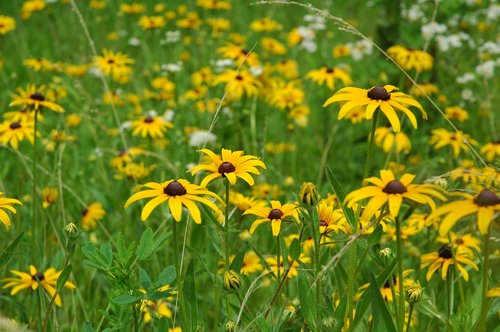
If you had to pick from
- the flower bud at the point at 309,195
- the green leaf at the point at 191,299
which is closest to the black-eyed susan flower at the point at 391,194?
the flower bud at the point at 309,195

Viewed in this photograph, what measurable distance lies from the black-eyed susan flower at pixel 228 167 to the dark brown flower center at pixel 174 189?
0.06m

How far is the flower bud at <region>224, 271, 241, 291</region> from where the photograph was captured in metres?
1.56

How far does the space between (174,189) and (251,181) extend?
0.18 m

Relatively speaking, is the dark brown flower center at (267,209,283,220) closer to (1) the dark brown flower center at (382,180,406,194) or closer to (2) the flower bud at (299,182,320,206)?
(2) the flower bud at (299,182,320,206)

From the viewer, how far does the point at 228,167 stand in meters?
1.58

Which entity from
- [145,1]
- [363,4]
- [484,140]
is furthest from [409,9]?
[145,1]

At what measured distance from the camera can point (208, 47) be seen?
567cm

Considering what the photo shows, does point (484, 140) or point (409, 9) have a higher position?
point (409, 9)

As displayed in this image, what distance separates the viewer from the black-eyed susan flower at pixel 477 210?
3.80 ft

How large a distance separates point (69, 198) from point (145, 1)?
4131 mm

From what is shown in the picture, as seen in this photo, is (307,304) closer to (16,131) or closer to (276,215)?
(276,215)

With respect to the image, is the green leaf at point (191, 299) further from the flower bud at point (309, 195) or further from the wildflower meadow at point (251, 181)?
the flower bud at point (309, 195)

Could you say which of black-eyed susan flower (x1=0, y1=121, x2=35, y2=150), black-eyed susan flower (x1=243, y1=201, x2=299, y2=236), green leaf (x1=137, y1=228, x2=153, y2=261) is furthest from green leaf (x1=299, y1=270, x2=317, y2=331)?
black-eyed susan flower (x1=0, y1=121, x2=35, y2=150)

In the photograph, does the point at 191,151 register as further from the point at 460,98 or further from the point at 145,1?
the point at 145,1
